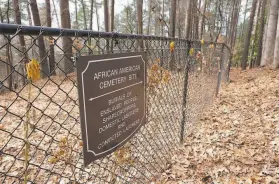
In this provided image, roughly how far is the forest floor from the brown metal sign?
1531mm

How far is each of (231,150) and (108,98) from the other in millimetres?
2834

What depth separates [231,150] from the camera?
353cm

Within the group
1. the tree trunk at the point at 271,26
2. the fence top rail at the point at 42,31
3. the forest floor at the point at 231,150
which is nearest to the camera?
the fence top rail at the point at 42,31

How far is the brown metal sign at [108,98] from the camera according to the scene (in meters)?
1.33

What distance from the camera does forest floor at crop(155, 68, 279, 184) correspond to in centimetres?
288

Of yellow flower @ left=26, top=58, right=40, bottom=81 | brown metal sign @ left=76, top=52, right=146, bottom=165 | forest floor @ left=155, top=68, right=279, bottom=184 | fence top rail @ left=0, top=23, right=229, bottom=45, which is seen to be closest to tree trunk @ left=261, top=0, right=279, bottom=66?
forest floor @ left=155, top=68, right=279, bottom=184

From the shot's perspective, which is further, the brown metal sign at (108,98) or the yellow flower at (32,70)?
the brown metal sign at (108,98)

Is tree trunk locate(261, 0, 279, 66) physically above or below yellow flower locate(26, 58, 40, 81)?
above

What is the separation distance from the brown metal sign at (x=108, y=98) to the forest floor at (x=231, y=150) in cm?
153

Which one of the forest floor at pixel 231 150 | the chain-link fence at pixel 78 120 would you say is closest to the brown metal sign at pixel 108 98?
the chain-link fence at pixel 78 120

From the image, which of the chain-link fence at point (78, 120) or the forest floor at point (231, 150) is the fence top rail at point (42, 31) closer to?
the chain-link fence at point (78, 120)

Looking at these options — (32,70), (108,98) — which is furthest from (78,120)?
(32,70)

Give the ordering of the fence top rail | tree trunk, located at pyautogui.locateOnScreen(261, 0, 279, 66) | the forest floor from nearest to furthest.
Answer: the fence top rail < the forest floor < tree trunk, located at pyautogui.locateOnScreen(261, 0, 279, 66)

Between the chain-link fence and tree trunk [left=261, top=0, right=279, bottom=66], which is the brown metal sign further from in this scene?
tree trunk [left=261, top=0, right=279, bottom=66]
